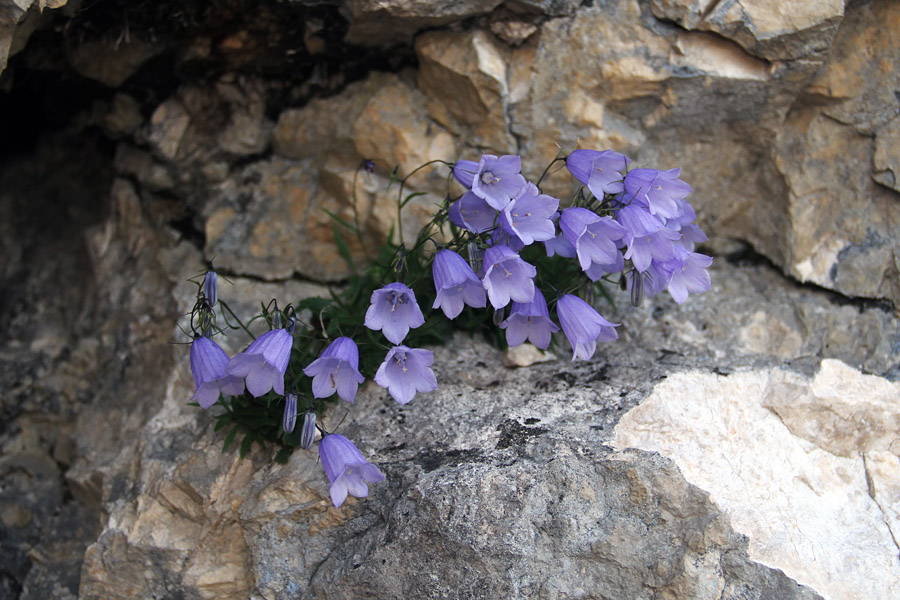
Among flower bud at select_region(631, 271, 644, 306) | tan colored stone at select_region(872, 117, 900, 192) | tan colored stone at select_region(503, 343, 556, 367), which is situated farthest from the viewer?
tan colored stone at select_region(872, 117, 900, 192)

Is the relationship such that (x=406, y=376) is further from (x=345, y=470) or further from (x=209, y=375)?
(x=209, y=375)

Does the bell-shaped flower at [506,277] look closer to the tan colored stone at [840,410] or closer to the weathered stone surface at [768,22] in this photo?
the tan colored stone at [840,410]

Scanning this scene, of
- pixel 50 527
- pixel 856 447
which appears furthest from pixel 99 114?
pixel 856 447

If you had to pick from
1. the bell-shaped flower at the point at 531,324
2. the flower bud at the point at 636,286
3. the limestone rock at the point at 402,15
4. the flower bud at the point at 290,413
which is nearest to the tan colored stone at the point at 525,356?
the bell-shaped flower at the point at 531,324

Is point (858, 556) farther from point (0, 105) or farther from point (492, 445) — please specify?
point (0, 105)

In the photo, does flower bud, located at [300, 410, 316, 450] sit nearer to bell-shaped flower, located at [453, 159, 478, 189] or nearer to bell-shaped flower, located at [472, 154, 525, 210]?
bell-shaped flower, located at [472, 154, 525, 210]

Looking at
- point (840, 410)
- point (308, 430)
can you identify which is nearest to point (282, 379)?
point (308, 430)

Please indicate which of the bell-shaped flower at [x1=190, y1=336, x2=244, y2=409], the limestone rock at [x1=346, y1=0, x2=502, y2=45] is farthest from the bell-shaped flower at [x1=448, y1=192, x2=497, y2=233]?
the bell-shaped flower at [x1=190, y1=336, x2=244, y2=409]
